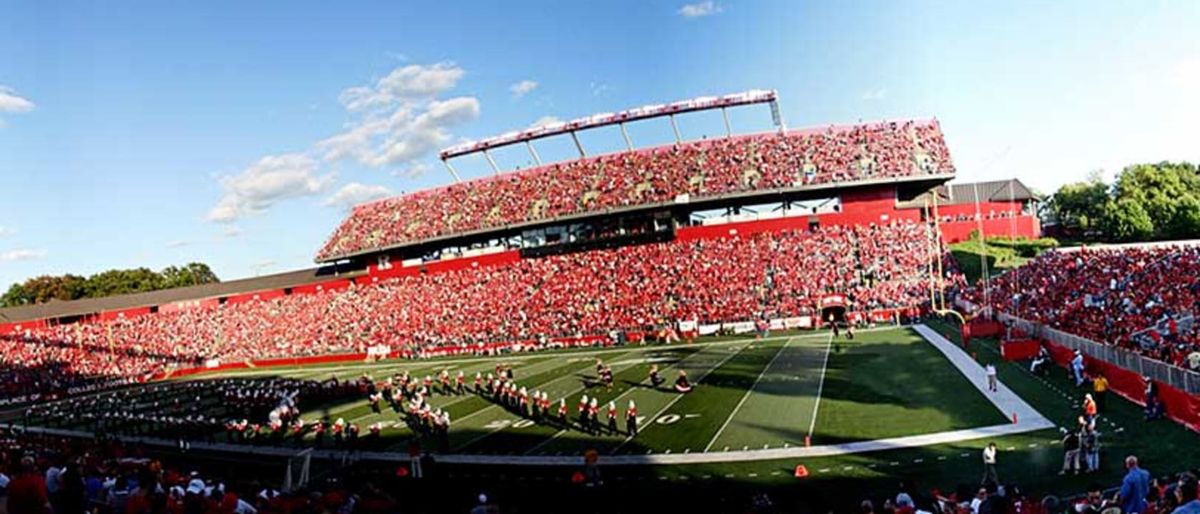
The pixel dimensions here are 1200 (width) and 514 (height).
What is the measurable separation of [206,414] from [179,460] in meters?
9.81

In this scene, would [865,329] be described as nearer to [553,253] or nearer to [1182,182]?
[553,253]

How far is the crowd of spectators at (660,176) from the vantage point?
188ft

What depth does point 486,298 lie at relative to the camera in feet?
188

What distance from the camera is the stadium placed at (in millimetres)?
15805

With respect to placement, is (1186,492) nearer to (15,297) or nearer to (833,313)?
(833,313)

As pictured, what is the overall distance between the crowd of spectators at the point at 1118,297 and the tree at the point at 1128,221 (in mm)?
30675

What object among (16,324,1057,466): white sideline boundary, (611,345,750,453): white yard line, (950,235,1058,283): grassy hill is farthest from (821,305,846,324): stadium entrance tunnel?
(16,324,1057,466): white sideline boundary

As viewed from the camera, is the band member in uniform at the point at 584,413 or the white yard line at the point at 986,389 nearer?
the white yard line at the point at 986,389

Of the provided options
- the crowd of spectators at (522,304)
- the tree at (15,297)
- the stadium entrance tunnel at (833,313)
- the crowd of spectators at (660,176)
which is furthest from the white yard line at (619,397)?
the tree at (15,297)

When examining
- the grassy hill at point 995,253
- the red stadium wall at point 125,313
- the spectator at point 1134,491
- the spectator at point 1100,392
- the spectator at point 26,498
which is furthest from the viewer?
the red stadium wall at point 125,313

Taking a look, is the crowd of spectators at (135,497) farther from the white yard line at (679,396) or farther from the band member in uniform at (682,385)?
the band member in uniform at (682,385)

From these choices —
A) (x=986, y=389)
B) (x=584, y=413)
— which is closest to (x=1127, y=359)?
(x=986, y=389)

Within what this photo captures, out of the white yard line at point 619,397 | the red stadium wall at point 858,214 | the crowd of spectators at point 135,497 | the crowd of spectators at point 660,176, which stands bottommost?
the white yard line at point 619,397

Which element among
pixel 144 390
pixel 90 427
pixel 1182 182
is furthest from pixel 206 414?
pixel 1182 182
